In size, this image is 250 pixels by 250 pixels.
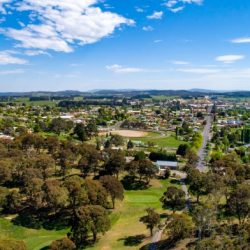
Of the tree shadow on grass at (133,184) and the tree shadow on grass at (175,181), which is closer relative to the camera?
the tree shadow on grass at (133,184)

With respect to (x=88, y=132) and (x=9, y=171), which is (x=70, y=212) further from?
(x=88, y=132)

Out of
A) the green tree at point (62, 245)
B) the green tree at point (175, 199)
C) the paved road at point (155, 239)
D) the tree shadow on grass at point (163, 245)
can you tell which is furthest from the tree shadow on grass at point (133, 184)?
the green tree at point (62, 245)

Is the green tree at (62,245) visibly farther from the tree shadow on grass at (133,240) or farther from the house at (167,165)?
the house at (167,165)

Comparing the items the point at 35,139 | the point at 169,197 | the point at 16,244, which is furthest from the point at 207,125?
the point at 16,244

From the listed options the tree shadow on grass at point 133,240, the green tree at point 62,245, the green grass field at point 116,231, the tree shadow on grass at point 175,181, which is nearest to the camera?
the green tree at point 62,245

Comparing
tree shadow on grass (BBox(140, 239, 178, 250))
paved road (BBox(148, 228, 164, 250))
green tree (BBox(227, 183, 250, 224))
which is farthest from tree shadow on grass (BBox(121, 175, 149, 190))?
tree shadow on grass (BBox(140, 239, 178, 250))

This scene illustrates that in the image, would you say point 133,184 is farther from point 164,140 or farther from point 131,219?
point 164,140

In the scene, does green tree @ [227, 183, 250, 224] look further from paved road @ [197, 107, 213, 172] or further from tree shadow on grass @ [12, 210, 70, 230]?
paved road @ [197, 107, 213, 172]
